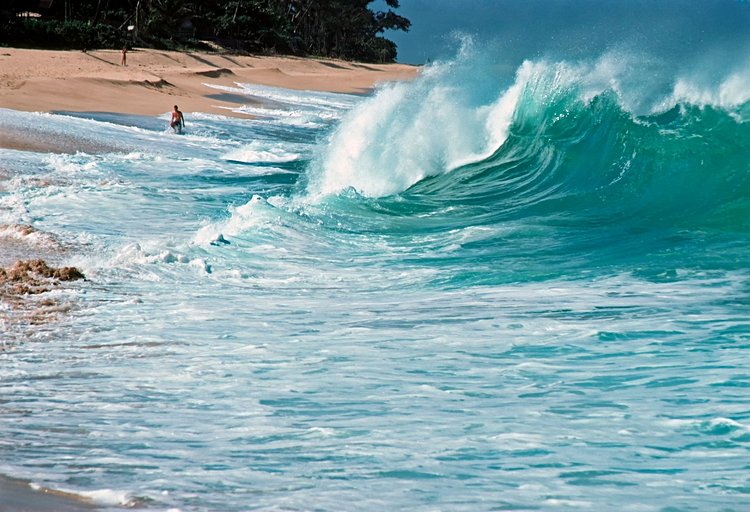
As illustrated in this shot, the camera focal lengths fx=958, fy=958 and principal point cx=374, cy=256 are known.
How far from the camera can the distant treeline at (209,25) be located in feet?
166

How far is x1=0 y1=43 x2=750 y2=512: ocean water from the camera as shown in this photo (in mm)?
4105

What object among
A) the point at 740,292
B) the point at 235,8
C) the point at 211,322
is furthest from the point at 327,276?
the point at 235,8

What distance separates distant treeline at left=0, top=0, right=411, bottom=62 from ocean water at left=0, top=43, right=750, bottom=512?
37.6 metres

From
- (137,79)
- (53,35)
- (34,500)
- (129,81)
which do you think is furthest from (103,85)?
(34,500)

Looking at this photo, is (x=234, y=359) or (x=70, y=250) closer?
(x=234, y=359)

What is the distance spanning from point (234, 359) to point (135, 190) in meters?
8.52

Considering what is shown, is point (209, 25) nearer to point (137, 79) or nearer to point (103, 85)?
point (137, 79)

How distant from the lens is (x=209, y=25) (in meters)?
70.9

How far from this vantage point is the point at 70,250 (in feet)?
31.0

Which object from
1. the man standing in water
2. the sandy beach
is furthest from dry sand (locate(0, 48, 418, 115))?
the man standing in water

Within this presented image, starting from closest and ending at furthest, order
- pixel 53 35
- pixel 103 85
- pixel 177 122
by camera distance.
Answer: pixel 177 122 < pixel 103 85 < pixel 53 35

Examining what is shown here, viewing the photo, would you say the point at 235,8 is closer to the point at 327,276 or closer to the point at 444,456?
the point at 327,276

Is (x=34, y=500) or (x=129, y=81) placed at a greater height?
(x=129, y=81)

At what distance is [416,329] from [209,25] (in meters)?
67.8
